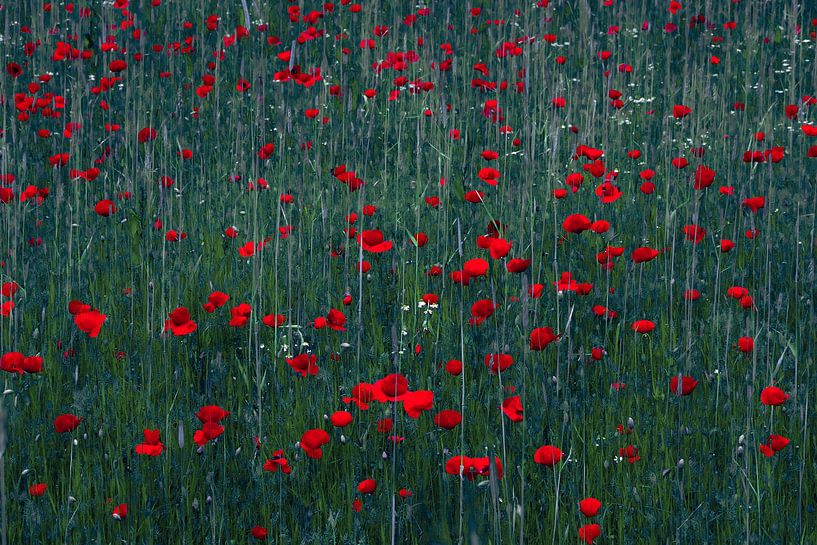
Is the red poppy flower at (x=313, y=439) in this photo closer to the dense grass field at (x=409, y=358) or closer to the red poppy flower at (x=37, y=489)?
the dense grass field at (x=409, y=358)

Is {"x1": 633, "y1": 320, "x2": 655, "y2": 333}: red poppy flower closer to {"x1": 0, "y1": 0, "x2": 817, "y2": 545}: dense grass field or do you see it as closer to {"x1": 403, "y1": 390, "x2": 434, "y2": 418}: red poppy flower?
{"x1": 0, "y1": 0, "x2": 817, "y2": 545}: dense grass field

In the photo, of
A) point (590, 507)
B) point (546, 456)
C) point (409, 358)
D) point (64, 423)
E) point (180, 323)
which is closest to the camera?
point (590, 507)

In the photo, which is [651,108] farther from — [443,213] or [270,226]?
[270,226]

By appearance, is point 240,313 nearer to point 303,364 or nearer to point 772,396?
point 303,364

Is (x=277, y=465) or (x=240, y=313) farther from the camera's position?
(x=240, y=313)

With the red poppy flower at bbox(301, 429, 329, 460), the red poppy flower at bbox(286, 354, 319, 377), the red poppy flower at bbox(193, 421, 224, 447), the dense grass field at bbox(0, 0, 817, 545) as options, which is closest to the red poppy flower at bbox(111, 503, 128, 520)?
the dense grass field at bbox(0, 0, 817, 545)

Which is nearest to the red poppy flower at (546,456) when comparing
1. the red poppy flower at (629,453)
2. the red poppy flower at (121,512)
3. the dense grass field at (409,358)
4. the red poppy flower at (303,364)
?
the dense grass field at (409,358)

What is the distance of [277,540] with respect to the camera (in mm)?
1752

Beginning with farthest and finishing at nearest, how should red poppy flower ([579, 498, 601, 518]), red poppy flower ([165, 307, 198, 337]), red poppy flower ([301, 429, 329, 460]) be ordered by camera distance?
red poppy flower ([165, 307, 198, 337]) → red poppy flower ([301, 429, 329, 460]) → red poppy flower ([579, 498, 601, 518])

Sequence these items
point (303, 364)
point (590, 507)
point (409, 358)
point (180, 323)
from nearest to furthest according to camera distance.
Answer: point (590, 507), point (303, 364), point (180, 323), point (409, 358)

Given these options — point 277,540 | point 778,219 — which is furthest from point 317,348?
point 778,219

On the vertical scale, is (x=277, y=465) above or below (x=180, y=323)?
below

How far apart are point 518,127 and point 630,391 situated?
231 cm

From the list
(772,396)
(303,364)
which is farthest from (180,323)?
(772,396)
